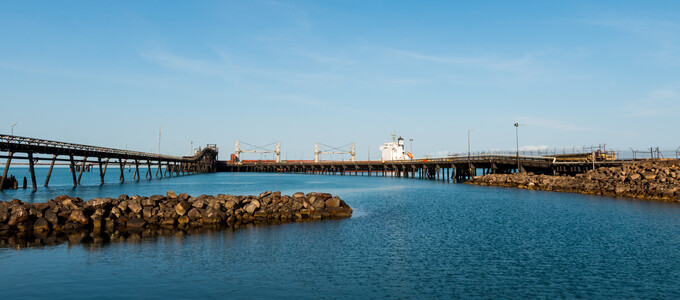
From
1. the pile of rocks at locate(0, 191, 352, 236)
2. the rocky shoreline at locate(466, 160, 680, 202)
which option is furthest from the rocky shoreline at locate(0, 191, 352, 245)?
the rocky shoreline at locate(466, 160, 680, 202)

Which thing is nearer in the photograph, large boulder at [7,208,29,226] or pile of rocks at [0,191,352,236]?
large boulder at [7,208,29,226]

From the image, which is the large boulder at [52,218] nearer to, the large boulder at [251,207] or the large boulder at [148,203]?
the large boulder at [148,203]

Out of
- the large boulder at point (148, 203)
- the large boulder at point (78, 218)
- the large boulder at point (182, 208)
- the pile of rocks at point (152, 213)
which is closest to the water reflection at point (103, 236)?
the pile of rocks at point (152, 213)

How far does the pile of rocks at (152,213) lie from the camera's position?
27.2 meters

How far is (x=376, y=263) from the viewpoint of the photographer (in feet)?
62.0

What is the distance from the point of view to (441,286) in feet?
50.8

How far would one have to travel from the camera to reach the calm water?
14.9m

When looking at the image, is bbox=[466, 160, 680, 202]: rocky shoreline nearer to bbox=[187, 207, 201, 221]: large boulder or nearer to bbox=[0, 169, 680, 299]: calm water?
bbox=[0, 169, 680, 299]: calm water

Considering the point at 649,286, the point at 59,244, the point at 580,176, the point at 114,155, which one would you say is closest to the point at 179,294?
the point at 59,244

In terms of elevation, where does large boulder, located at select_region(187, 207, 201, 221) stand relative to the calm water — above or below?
above

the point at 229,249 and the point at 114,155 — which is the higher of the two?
the point at 114,155

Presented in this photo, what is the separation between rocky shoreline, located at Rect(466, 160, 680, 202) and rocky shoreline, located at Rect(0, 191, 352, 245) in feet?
107

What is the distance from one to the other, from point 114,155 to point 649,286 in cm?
7941

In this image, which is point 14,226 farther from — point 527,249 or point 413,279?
point 527,249
